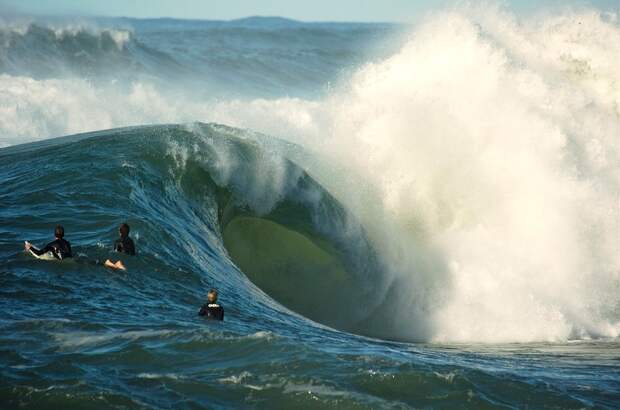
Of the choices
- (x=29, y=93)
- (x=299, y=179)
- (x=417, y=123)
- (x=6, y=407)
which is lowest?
(x=6, y=407)

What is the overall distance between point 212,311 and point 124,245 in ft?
7.51

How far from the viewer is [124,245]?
1237 cm

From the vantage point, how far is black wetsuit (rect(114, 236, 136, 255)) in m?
12.3

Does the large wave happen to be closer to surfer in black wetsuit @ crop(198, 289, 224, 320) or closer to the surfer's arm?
the surfer's arm

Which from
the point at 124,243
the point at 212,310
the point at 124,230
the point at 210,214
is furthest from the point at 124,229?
the point at 210,214

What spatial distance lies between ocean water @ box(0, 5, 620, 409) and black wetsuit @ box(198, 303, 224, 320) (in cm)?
17

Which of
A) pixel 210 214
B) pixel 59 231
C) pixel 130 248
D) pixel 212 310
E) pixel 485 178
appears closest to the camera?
pixel 212 310

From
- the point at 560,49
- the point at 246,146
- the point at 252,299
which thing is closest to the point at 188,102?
the point at 560,49

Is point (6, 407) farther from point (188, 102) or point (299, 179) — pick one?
point (188, 102)

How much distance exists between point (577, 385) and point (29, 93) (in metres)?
29.2

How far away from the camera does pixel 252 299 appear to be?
1302 centimetres

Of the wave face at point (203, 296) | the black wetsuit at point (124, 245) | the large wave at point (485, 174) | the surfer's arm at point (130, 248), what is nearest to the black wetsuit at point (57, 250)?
the wave face at point (203, 296)

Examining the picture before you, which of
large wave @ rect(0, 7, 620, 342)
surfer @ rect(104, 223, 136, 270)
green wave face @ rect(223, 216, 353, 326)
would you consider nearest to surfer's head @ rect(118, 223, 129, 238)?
surfer @ rect(104, 223, 136, 270)

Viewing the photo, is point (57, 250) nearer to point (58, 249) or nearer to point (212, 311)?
point (58, 249)
